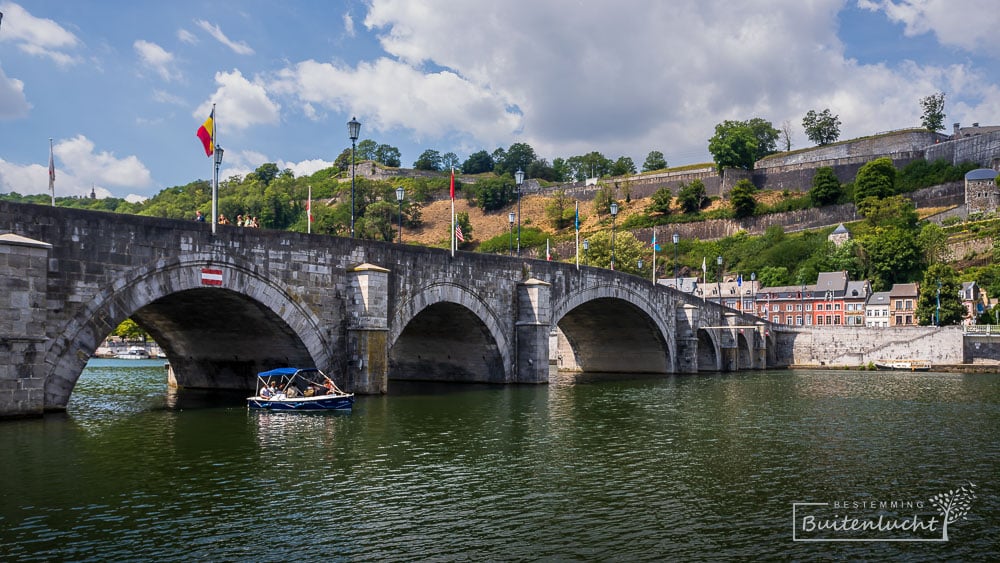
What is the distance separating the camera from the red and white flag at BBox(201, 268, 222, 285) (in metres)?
23.1

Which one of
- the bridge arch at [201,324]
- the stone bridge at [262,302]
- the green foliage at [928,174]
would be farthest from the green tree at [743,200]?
the bridge arch at [201,324]

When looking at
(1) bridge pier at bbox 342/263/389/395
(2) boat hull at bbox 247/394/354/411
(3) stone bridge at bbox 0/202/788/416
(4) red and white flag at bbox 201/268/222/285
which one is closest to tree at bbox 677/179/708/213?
(3) stone bridge at bbox 0/202/788/416

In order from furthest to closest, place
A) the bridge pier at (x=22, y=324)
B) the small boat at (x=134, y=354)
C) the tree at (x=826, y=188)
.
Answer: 1. the tree at (x=826, y=188)
2. the small boat at (x=134, y=354)
3. the bridge pier at (x=22, y=324)

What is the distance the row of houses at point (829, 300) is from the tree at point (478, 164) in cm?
7341

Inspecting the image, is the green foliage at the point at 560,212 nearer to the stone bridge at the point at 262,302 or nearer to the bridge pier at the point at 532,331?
the stone bridge at the point at 262,302

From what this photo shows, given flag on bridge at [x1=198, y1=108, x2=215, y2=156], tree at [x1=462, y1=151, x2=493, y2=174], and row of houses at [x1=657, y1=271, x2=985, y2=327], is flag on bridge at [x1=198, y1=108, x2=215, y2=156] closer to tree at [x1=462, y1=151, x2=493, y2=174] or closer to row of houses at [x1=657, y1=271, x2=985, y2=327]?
row of houses at [x1=657, y1=271, x2=985, y2=327]

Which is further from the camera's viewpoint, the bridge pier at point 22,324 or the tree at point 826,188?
the tree at point 826,188

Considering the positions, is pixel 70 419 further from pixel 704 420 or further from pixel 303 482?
pixel 704 420

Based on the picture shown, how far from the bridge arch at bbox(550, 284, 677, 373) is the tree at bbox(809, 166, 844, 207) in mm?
55821

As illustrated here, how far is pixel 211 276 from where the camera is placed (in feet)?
76.5

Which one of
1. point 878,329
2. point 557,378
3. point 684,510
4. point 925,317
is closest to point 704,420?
point 684,510

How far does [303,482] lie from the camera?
1505cm

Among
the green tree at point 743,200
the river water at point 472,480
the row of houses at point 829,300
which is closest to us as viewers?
Answer: the river water at point 472,480

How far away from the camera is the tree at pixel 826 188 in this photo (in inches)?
3861
